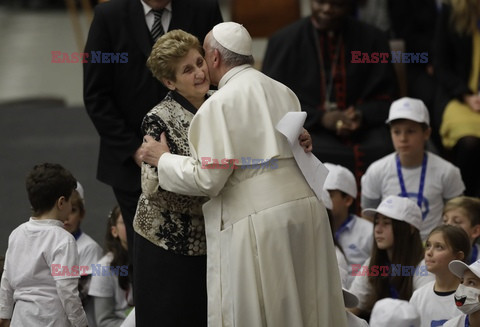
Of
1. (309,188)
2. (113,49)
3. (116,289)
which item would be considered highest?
(113,49)

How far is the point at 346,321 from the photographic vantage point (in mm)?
5367

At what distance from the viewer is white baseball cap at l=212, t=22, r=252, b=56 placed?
17.0 ft

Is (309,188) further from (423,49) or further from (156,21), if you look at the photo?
(423,49)

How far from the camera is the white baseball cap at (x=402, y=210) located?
6.66 metres

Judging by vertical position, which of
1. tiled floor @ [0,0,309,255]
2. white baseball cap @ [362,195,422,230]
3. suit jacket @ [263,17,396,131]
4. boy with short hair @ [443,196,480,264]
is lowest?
boy with short hair @ [443,196,480,264]

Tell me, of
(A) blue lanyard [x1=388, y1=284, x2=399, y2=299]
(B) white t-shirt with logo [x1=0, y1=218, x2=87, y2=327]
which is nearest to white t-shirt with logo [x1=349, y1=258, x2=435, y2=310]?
(A) blue lanyard [x1=388, y1=284, x2=399, y2=299]

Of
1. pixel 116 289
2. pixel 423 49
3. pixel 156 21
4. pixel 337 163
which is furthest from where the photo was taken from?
pixel 423 49

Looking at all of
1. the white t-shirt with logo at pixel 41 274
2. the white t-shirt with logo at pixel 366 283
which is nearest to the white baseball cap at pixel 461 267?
the white t-shirt with logo at pixel 366 283

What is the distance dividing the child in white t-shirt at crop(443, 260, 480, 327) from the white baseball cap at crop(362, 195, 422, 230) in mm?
895

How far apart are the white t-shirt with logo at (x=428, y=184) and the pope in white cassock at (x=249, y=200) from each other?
2301mm

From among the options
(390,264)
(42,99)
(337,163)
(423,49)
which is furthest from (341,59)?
(42,99)

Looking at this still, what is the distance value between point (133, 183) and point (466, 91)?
120 inches

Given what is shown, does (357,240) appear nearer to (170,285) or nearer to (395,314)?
(395,314)

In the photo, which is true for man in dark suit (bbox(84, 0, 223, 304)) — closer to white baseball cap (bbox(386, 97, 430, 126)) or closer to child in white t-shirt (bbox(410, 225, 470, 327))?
child in white t-shirt (bbox(410, 225, 470, 327))
